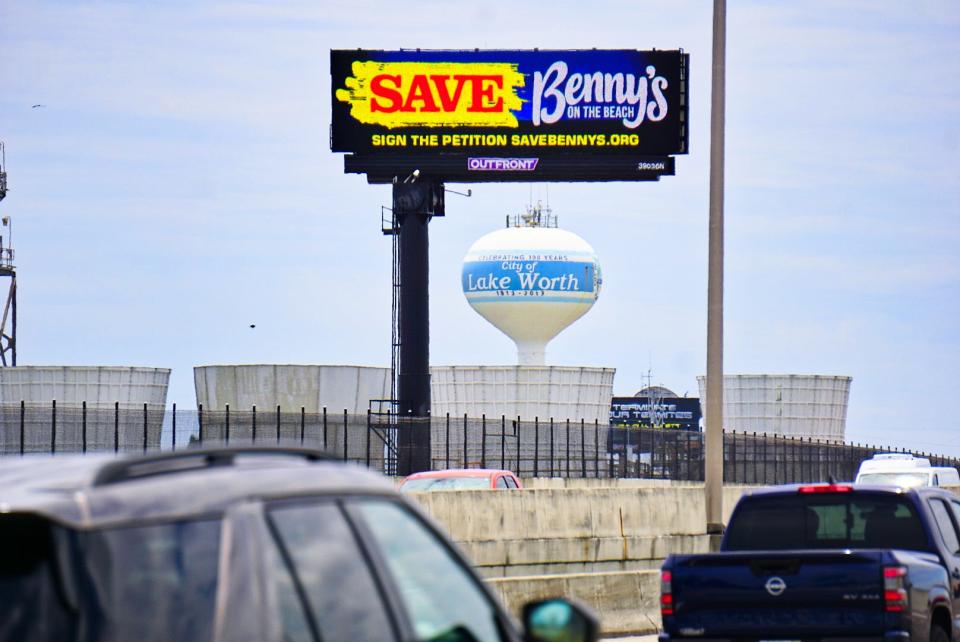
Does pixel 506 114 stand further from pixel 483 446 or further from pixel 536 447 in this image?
pixel 483 446

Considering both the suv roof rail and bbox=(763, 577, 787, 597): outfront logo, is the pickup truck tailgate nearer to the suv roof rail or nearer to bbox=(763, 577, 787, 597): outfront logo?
bbox=(763, 577, 787, 597): outfront logo

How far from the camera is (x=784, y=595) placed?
11.8 meters

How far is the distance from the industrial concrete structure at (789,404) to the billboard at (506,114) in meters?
41.2

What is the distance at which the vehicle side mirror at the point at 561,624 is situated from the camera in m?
5.00

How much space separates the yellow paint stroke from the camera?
57.4 meters

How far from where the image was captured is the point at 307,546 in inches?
168

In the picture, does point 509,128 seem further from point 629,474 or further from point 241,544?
point 241,544

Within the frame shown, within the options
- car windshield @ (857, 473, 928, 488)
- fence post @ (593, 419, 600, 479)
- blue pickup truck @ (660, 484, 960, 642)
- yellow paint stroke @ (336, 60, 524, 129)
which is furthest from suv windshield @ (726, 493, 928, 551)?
yellow paint stroke @ (336, 60, 524, 129)

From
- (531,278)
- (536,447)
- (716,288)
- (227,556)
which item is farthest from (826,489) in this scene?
(531,278)

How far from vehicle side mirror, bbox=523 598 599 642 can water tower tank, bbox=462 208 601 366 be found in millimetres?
89875

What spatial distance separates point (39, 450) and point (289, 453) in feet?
145

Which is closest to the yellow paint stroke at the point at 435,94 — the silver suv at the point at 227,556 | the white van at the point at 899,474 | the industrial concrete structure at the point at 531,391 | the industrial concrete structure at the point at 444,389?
the industrial concrete structure at the point at 444,389

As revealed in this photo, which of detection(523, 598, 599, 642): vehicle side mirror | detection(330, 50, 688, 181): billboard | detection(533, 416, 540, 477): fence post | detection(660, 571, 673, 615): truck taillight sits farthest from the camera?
detection(330, 50, 688, 181): billboard

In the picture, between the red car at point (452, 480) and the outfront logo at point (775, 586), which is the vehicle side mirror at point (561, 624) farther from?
the red car at point (452, 480)
